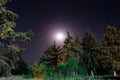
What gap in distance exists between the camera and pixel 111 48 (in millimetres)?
63219

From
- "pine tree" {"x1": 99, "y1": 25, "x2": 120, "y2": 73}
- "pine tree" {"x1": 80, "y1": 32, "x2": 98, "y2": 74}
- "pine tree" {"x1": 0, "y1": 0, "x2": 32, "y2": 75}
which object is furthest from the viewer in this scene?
"pine tree" {"x1": 80, "y1": 32, "x2": 98, "y2": 74}

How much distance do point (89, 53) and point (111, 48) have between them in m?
8.47

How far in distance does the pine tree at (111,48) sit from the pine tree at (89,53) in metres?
4.84

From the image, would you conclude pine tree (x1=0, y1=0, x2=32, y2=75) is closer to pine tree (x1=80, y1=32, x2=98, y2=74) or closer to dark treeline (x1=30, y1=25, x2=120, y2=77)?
dark treeline (x1=30, y1=25, x2=120, y2=77)

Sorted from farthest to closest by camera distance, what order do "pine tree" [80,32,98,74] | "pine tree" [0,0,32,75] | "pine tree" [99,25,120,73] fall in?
"pine tree" [80,32,98,74]
"pine tree" [99,25,120,73]
"pine tree" [0,0,32,75]

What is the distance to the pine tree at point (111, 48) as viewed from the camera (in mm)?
62781

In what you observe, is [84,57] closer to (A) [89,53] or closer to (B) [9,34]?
(A) [89,53]

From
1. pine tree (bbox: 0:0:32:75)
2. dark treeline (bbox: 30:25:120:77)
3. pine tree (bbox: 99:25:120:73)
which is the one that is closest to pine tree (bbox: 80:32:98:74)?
dark treeline (bbox: 30:25:120:77)

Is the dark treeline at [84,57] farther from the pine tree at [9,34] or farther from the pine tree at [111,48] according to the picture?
the pine tree at [9,34]

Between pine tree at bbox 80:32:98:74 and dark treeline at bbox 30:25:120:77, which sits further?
pine tree at bbox 80:32:98:74

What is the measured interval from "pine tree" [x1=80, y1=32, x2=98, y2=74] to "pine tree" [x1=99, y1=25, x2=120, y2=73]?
191 inches

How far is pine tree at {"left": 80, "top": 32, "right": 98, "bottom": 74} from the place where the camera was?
69.6 metres

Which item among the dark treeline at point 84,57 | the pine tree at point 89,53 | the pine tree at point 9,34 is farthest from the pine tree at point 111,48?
the pine tree at point 9,34

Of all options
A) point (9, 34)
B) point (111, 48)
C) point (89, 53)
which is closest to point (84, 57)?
point (89, 53)
